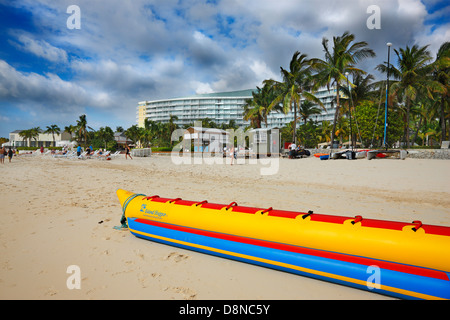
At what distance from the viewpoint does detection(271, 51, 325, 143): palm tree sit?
80.5 feet

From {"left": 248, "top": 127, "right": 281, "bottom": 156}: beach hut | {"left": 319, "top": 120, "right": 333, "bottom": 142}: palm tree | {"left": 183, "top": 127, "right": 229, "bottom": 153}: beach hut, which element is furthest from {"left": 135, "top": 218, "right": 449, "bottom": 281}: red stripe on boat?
{"left": 319, "top": 120, "right": 333, "bottom": 142}: palm tree

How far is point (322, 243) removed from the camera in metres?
2.86

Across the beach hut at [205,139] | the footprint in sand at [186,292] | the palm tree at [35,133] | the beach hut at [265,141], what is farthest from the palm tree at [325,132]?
the palm tree at [35,133]

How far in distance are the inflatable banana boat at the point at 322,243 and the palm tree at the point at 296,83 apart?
2208 cm

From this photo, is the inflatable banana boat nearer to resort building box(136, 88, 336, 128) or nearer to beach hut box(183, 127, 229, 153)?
beach hut box(183, 127, 229, 153)

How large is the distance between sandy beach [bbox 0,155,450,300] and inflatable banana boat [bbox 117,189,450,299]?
0.23 metres

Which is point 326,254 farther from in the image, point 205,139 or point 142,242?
point 205,139

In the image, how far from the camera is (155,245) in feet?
13.3

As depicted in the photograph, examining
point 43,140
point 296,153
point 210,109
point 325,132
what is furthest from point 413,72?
point 43,140

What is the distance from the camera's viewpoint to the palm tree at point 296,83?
24531 millimetres

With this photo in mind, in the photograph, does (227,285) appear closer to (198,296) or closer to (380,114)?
(198,296)

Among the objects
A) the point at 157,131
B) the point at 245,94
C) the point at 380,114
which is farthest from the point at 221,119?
the point at 380,114
